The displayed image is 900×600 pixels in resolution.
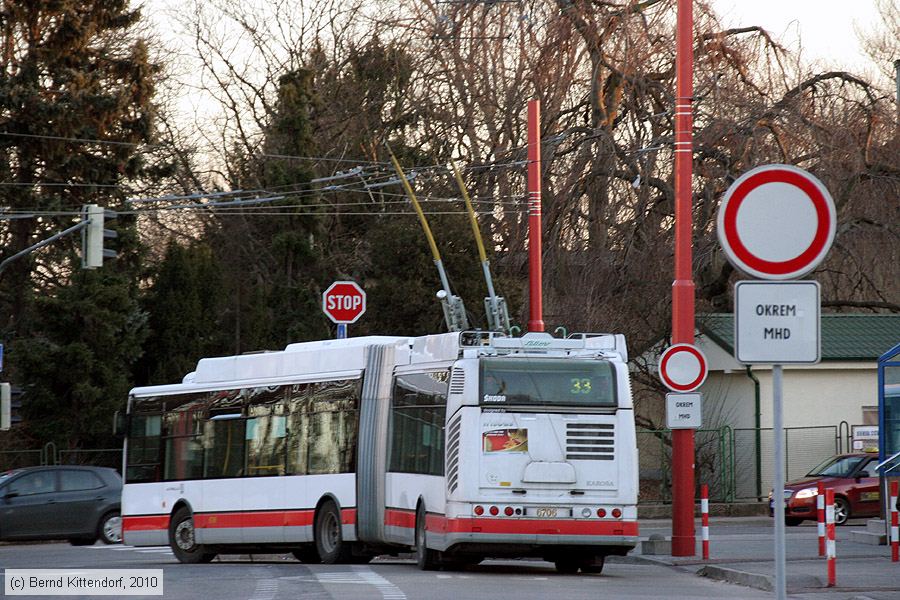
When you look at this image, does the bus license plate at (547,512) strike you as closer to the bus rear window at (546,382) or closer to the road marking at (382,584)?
the bus rear window at (546,382)

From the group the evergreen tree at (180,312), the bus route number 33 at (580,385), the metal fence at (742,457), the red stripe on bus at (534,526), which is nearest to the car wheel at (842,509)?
the metal fence at (742,457)

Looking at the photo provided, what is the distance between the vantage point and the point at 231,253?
43562 millimetres

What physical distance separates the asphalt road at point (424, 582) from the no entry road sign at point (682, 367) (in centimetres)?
243

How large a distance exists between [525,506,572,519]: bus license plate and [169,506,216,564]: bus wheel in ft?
24.5

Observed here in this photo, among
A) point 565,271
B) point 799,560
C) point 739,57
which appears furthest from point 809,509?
point 799,560

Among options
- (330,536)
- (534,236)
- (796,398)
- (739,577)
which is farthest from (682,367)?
(796,398)

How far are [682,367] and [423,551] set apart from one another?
13.9 ft

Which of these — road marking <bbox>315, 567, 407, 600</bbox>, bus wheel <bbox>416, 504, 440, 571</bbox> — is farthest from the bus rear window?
road marking <bbox>315, 567, 407, 600</bbox>

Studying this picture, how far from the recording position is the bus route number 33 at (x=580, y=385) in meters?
18.4

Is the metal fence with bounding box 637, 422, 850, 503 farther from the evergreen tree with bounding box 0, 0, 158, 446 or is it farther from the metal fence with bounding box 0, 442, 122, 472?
the metal fence with bounding box 0, 442, 122, 472

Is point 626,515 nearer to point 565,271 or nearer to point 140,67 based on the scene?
point 565,271

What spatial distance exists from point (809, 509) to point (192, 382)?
1401 cm

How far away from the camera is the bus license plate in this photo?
17859 mm

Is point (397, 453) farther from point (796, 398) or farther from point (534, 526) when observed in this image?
point (796, 398)
